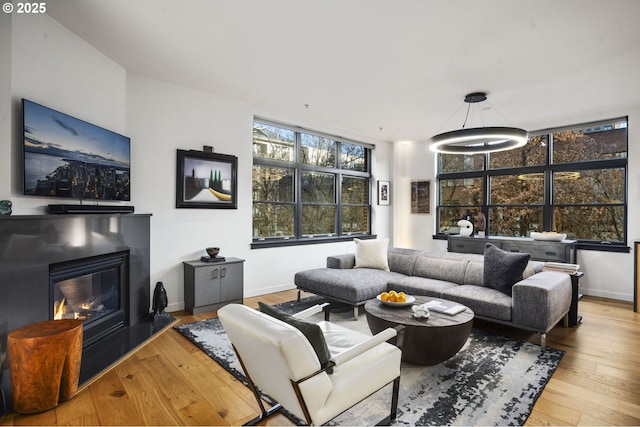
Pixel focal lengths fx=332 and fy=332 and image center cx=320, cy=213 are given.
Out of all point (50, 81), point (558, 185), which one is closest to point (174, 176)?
point (50, 81)

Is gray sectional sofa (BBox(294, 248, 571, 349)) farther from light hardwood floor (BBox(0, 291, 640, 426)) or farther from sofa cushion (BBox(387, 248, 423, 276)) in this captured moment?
light hardwood floor (BBox(0, 291, 640, 426))

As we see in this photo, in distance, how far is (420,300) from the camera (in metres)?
3.24

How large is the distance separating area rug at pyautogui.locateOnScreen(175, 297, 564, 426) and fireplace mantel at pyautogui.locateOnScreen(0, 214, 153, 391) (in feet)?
3.98

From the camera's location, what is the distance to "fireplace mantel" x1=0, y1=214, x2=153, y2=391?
213 cm

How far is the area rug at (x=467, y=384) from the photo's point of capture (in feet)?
6.62

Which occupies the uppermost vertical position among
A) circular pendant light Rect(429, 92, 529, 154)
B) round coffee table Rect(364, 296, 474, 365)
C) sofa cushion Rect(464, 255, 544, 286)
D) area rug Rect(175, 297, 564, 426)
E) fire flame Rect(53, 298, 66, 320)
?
circular pendant light Rect(429, 92, 529, 154)

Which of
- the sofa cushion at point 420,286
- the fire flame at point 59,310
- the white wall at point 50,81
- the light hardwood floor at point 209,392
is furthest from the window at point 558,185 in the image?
the fire flame at point 59,310

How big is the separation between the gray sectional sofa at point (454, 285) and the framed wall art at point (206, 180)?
152cm

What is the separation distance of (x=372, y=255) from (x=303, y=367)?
131 inches

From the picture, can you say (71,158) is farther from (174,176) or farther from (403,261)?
(403,261)

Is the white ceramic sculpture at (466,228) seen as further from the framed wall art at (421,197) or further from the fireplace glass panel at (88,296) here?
the fireplace glass panel at (88,296)

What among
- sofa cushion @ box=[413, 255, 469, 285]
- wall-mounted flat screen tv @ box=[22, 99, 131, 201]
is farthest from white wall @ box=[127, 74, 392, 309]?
sofa cushion @ box=[413, 255, 469, 285]

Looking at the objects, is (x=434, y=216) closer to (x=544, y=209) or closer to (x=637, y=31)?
(x=544, y=209)

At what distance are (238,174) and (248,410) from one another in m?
3.26
